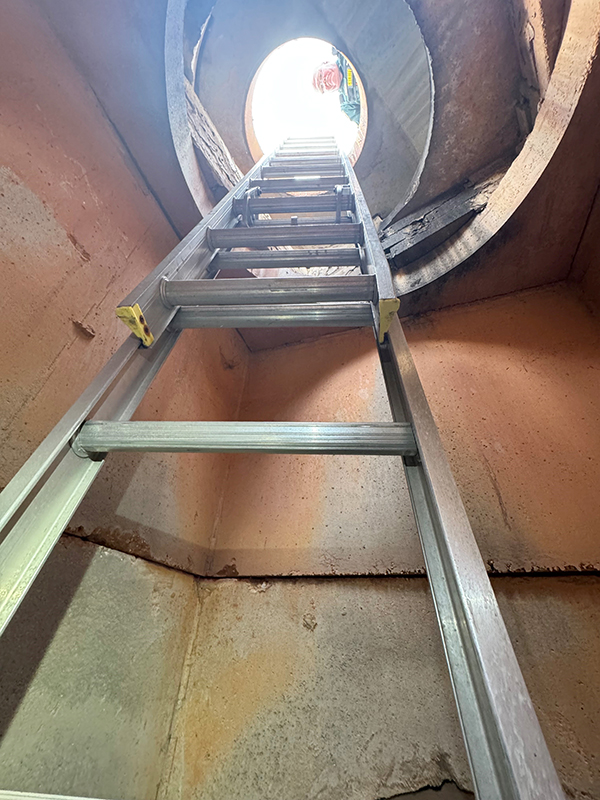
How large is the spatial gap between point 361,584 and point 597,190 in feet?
8.99

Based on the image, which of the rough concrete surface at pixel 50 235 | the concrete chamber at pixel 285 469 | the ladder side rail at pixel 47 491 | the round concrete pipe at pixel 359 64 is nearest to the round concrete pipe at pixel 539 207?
the concrete chamber at pixel 285 469

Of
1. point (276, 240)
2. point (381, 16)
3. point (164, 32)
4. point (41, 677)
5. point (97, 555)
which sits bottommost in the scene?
point (41, 677)

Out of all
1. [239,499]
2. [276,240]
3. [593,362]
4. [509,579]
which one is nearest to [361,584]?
[509,579]

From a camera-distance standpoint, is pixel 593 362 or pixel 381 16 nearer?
pixel 593 362

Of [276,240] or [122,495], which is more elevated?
[276,240]

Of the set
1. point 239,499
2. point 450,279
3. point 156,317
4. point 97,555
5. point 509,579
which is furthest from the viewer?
point 450,279

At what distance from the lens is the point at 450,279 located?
2.57m

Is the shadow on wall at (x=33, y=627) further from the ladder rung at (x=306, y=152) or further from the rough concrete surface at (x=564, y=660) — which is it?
the ladder rung at (x=306, y=152)

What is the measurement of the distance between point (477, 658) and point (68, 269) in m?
2.02

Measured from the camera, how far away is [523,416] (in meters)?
1.95

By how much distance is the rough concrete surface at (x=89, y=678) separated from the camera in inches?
39.5

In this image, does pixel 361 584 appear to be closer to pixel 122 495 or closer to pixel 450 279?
pixel 122 495

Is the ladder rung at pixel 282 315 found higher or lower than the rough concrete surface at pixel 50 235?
lower

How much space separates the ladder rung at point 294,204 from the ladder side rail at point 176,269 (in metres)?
0.10
